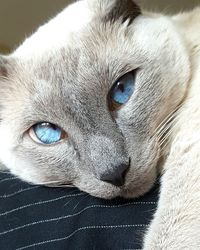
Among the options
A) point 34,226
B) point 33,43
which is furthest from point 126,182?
point 33,43

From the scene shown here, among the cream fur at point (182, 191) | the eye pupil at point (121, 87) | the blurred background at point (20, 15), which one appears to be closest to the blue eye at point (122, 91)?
the eye pupil at point (121, 87)

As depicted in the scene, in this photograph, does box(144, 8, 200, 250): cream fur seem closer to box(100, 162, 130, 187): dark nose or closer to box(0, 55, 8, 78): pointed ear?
box(100, 162, 130, 187): dark nose

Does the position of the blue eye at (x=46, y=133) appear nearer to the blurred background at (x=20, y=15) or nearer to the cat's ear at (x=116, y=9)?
the cat's ear at (x=116, y=9)

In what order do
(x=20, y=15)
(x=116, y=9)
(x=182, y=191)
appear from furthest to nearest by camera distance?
(x=20, y=15) → (x=116, y=9) → (x=182, y=191)

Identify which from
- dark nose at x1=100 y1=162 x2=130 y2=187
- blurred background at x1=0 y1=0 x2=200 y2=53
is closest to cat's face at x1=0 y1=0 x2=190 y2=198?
dark nose at x1=100 y1=162 x2=130 y2=187

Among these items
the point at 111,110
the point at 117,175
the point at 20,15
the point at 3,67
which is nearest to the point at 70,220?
the point at 117,175

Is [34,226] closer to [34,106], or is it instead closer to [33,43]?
[34,106]

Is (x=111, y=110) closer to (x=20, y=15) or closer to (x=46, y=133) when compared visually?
(x=46, y=133)
